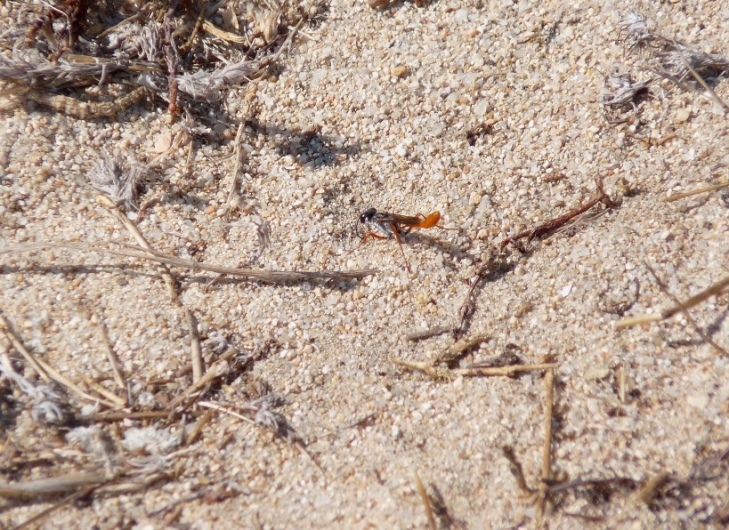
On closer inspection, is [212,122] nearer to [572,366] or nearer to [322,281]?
[322,281]

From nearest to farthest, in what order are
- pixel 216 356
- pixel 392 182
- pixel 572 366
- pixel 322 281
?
pixel 572 366, pixel 216 356, pixel 322 281, pixel 392 182

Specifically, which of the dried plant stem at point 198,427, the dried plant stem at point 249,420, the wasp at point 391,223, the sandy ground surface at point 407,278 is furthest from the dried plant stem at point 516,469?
the dried plant stem at point 198,427

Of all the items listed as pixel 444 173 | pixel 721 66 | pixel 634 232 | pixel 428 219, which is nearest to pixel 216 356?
pixel 428 219

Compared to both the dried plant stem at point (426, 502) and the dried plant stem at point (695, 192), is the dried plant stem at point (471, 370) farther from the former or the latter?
the dried plant stem at point (695, 192)

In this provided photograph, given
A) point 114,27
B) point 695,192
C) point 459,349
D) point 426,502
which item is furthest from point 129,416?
point 695,192

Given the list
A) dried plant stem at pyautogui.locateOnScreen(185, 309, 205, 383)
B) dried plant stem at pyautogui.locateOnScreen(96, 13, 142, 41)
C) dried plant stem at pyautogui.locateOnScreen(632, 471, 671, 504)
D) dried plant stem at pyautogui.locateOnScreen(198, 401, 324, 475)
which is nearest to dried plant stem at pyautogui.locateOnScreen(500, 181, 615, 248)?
dried plant stem at pyautogui.locateOnScreen(632, 471, 671, 504)

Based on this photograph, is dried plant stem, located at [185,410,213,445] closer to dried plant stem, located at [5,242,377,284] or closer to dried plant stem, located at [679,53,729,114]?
dried plant stem, located at [5,242,377,284]
